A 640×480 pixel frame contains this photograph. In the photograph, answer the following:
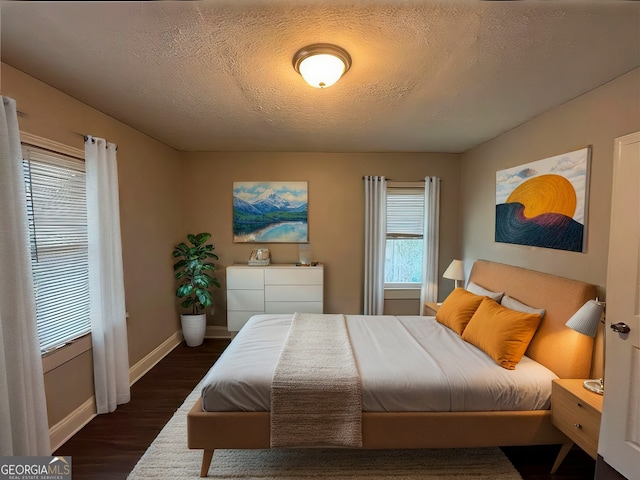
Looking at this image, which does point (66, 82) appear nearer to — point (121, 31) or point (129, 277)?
point (121, 31)

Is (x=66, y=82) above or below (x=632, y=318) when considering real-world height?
above

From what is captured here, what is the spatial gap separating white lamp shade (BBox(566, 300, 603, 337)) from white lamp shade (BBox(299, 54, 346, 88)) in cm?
197

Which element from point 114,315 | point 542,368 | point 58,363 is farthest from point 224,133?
point 542,368

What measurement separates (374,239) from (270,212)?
1454 mm

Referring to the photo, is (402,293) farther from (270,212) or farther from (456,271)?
(270,212)

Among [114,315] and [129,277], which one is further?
[129,277]

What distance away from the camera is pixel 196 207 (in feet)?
12.4

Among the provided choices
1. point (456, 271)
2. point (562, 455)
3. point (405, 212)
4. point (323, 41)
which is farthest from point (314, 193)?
point (562, 455)

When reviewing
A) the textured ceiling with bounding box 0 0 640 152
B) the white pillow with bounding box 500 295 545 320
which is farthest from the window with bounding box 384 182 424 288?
the white pillow with bounding box 500 295 545 320

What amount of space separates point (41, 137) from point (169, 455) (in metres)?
2.24

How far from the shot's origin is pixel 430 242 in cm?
371

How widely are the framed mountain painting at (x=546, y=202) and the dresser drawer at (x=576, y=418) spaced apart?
99 cm

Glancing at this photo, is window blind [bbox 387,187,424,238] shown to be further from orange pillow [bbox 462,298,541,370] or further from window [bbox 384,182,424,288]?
orange pillow [bbox 462,298,541,370]

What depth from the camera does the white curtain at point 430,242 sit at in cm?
369
